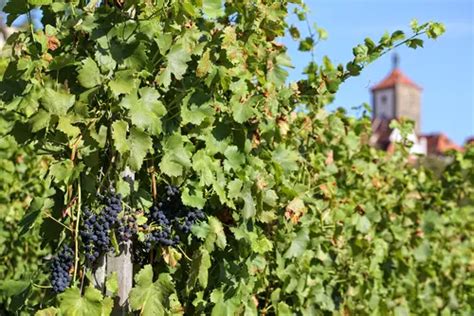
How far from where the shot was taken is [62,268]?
2.31 meters

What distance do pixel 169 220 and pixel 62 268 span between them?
1.17ft

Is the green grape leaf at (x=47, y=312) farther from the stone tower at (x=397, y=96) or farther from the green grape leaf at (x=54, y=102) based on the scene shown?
the stone tower at (x=397, y=96)

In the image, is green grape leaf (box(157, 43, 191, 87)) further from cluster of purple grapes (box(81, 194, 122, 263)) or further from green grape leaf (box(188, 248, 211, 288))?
green grape leaf (box(188, 248, 211, 288))

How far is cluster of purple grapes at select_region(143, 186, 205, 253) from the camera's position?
241 cm

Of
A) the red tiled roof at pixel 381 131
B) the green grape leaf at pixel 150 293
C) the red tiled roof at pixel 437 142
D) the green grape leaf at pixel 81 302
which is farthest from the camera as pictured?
the red tiled roof at pixel 437 142

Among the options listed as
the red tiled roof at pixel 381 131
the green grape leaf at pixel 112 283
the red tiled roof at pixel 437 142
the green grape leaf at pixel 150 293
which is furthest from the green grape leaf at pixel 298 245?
the red tiled roof at pixel 437 142

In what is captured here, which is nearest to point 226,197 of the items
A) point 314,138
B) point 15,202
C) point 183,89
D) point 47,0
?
point 183,89

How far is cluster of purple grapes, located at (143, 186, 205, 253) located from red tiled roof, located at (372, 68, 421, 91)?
9084 centimetres

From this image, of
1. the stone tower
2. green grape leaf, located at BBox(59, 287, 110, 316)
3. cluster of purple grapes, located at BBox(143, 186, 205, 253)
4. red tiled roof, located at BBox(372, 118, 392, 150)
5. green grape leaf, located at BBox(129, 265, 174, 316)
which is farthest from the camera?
the stone tower

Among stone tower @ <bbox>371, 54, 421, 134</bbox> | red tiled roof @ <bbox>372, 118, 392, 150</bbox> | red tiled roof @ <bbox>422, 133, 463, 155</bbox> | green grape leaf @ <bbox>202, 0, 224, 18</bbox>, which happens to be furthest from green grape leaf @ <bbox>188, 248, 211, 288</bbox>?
stone tower @ <bbox>371, 54, 421, 134</bbox>

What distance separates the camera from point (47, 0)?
225cm

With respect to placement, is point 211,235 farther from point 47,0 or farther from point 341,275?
point 341,275

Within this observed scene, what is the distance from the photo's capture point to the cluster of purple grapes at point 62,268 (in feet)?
7.45

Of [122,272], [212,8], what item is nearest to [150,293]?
[122,272]
